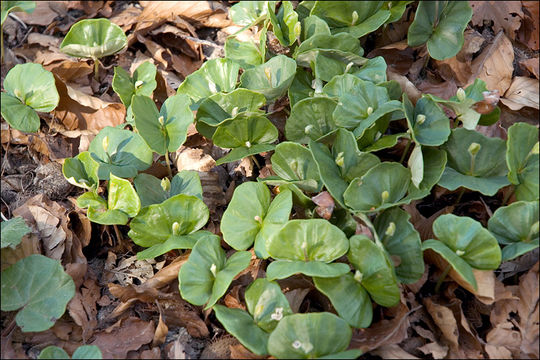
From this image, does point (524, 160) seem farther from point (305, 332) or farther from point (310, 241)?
point (305, 332)

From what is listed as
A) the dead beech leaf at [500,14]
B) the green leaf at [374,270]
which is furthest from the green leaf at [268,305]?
the dead beech leaf at [500,14]

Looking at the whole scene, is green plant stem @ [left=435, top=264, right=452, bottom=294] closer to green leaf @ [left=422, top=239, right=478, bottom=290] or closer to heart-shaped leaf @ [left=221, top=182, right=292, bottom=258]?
green leaf @ [left=422, top=239, right=478, bottom=290]

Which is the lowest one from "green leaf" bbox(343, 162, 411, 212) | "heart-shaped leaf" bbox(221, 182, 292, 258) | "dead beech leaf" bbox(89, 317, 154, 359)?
"dead beech leaf" bbox(89, 317, 154, 359)

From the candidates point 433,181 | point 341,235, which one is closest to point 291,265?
point 341,235

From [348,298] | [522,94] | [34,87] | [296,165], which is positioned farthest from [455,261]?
[34,87]

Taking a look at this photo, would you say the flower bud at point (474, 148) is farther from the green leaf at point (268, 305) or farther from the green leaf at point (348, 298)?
the green leaf at point (268, 305)

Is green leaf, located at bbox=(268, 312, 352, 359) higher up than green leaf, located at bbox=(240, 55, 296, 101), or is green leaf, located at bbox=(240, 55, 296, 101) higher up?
green leaf, located at bbox=(240, 55, 296, 101)

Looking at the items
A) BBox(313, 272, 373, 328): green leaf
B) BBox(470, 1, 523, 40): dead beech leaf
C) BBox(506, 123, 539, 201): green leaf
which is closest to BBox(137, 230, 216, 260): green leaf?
BBox(313, 272, 373, 328): green leaf
